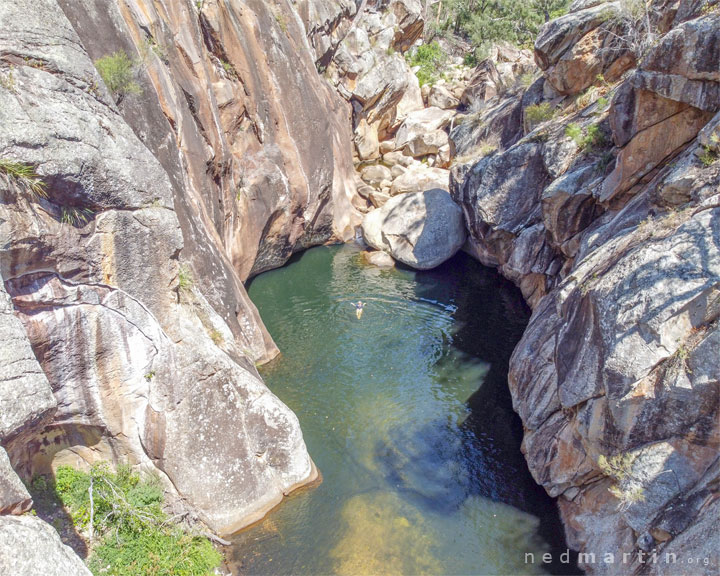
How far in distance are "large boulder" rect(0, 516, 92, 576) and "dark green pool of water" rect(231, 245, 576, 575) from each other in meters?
4.65

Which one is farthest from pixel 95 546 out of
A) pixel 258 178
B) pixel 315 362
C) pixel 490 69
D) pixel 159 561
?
pixel 490 69

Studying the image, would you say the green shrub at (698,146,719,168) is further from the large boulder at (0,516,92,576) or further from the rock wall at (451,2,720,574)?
the large boulder at (0,516,92,576)

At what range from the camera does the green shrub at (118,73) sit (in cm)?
1114

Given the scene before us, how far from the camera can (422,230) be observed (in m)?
23.5

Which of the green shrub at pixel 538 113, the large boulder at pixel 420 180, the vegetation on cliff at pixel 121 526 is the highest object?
the green shrub at pixel 538 113

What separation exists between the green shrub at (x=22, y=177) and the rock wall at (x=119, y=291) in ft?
0.18

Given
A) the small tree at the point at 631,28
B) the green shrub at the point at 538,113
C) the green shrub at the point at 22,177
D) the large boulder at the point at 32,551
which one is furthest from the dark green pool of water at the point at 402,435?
the small tree at the point at 631,28

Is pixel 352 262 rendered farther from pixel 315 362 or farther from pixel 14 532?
pixel 14 532

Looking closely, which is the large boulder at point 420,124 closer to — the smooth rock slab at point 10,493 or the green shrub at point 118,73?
the green shrub at point 118,73

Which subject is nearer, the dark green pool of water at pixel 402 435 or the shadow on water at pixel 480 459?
the dark green pool of water at pixel 402 435

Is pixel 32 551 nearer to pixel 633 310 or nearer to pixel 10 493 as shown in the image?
pixel 10 493

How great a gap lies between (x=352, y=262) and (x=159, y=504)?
54.2 ft

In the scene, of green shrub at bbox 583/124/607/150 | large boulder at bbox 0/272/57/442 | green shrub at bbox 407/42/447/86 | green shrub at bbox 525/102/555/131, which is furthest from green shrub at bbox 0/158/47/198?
green shrub at bbox 407/42/447/86

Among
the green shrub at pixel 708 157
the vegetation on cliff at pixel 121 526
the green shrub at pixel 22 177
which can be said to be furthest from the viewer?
the green shrub at pixel 708 157
